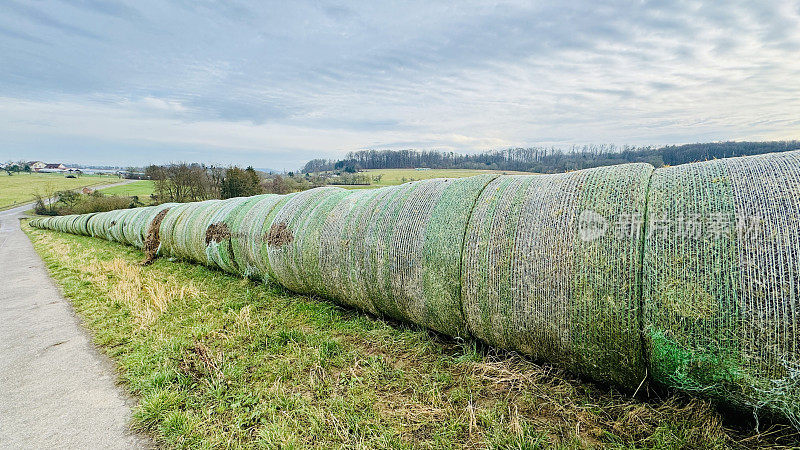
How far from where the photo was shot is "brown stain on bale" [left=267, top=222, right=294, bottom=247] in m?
5.89

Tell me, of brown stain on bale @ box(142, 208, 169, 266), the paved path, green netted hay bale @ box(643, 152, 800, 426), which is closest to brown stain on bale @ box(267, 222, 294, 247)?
the paved path

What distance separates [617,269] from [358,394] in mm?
2477

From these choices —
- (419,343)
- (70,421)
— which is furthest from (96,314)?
(419,343)

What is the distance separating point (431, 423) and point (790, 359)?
93.9 inches

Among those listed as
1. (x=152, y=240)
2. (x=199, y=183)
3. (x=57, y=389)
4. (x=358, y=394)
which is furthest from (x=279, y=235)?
(x=199, y=183)

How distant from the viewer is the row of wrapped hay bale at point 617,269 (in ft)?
7.18

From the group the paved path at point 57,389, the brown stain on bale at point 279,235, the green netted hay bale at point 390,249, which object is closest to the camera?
the paved path at point 57,389

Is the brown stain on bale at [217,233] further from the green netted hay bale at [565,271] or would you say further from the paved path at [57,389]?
the green netted hay bale at [565,271]

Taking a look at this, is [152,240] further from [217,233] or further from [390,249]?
[390,249]

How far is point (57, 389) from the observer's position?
368cm

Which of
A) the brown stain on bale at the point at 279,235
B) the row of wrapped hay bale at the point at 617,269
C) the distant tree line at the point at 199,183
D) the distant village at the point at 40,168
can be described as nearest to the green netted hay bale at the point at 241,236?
the brown stain on bale at the point at 279,235

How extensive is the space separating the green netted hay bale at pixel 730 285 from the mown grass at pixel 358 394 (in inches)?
16.6

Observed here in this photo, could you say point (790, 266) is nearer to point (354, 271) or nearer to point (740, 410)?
point (740, 410)

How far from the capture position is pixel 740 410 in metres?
2.38
